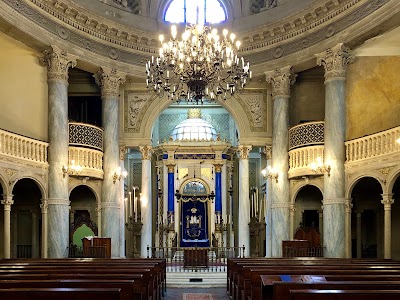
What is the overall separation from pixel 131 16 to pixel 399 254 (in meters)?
13.5

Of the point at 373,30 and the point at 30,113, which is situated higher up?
the point at 373,30

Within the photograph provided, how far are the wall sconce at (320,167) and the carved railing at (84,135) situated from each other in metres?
7.77

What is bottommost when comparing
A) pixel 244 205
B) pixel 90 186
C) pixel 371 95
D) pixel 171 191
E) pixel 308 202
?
pixel 244 205

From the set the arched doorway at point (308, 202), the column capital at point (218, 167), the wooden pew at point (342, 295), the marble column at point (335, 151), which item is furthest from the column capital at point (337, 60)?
the wooden pew at point (342, 295)

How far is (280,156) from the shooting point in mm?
20266

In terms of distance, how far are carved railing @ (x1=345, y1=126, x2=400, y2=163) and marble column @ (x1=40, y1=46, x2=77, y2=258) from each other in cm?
948

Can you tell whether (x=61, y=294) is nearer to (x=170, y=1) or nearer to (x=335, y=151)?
(x=335, y=151)

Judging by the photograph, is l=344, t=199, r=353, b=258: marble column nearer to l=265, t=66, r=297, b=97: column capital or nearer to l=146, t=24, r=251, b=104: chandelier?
l=265, t=66, r=297, b=97: column capital

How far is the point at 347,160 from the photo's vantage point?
17.9 meters

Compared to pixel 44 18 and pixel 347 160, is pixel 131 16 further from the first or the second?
pixel 347 160

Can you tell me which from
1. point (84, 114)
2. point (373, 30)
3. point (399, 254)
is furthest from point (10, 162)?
point (399, 254)

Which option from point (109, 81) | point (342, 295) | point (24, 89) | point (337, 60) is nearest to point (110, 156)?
point (109, 81)

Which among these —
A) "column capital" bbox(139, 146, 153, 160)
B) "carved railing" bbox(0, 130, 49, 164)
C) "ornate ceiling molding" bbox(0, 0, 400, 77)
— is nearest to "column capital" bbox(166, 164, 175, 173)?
"column capital" bbox(139, 146, 153, 160)

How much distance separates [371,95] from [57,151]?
1107 centimetres
